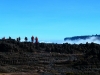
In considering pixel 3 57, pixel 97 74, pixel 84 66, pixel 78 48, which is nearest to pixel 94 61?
pixel 84 66

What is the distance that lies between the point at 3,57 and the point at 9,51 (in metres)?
13.6

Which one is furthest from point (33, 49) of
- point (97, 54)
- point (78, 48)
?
point (97, 54)

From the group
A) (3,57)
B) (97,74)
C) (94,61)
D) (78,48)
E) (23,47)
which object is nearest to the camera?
(97,74)

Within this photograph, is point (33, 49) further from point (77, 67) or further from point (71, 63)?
point (77, 67)

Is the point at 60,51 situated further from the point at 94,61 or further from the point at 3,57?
the point at 94,61

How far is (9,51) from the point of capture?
77688mm

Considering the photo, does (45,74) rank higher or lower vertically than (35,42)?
lower

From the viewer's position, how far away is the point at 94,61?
54625mm

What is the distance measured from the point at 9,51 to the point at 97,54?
2562 centimetres

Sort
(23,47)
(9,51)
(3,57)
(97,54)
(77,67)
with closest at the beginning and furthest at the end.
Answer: (77,67)
(97,54)
(3,57)
(9,51)
(23,47)

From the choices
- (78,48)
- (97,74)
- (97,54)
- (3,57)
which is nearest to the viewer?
(97,74)

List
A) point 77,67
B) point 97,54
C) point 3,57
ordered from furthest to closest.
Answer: point 3,57 < point 97,54 < point 77,67

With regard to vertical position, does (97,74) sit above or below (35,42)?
below

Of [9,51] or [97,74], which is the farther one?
[9,51]
